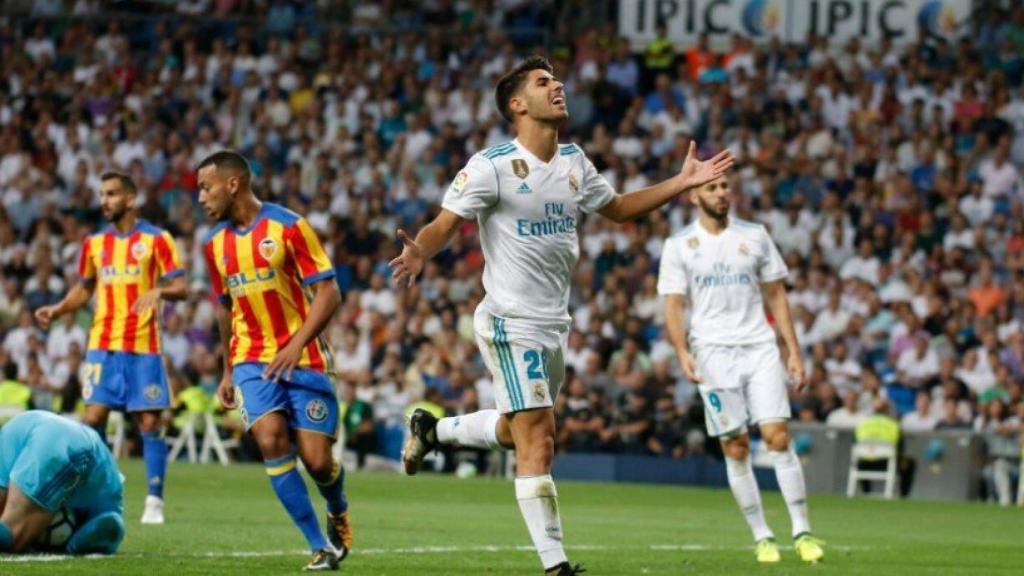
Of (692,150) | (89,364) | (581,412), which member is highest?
(692,150)

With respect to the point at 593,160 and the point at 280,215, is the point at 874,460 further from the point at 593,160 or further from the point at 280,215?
the point at 280,215

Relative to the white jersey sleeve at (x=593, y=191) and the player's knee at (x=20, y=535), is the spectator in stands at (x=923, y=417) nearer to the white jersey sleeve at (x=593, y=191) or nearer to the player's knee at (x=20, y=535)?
the white jersey sleeve at (x=593, y=191)

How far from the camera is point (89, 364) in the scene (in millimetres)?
15031

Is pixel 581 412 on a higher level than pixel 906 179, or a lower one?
lower

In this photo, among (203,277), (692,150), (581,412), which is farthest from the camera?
(203,277)

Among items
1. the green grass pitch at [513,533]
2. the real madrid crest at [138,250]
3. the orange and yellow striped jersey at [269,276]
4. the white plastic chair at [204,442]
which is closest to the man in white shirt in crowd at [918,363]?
the green grass pitch at [513,533]

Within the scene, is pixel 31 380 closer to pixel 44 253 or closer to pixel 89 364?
pixel 44 253

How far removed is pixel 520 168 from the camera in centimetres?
964

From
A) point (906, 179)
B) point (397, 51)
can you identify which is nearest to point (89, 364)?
point (906, 179)

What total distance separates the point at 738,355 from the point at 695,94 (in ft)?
56.1

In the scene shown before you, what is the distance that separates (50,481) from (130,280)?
4.88 m

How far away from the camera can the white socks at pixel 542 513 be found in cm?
943

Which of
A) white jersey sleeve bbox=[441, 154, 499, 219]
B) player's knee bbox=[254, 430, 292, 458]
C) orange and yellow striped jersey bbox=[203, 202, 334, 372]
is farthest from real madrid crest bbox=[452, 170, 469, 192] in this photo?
player's knee bbox=[254, 430, 292, 458]

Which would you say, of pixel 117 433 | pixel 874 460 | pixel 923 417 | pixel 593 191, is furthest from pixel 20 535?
pixel 117 433
